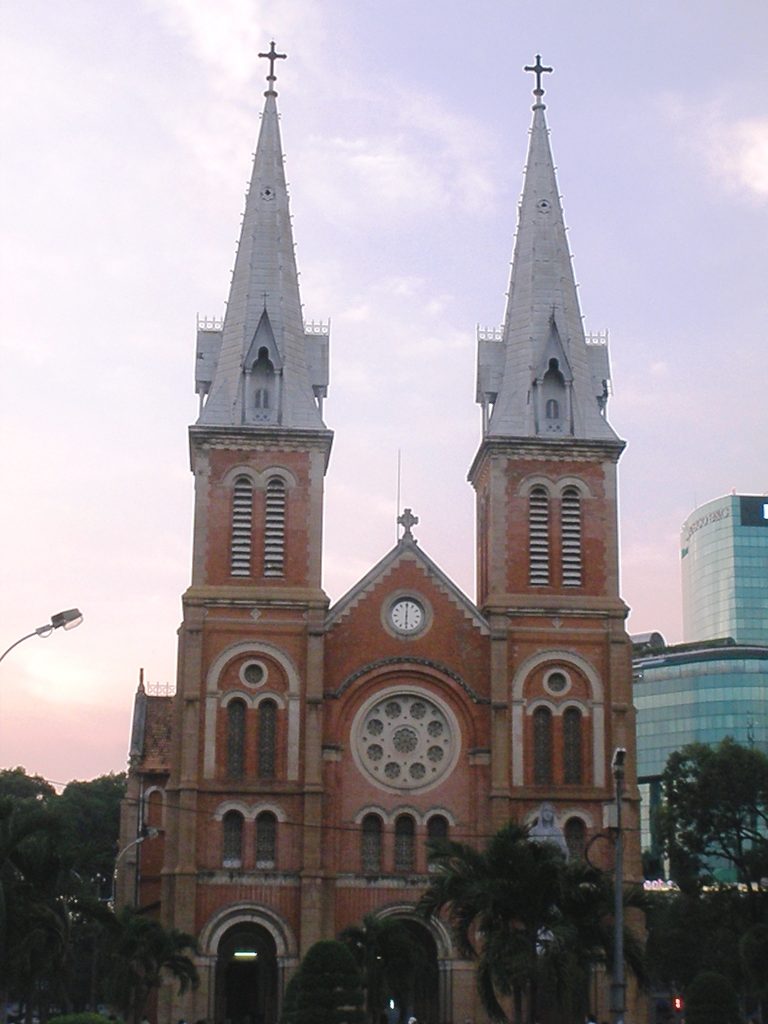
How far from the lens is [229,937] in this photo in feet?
189

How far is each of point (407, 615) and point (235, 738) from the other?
24.7 feet

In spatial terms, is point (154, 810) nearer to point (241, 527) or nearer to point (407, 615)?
point (241, 527)

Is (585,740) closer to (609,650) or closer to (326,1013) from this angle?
(609,650)

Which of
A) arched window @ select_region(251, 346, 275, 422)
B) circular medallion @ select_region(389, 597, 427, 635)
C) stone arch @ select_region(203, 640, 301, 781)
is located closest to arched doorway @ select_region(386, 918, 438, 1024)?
stone arch @ select_region(203, 640, 301, 781)

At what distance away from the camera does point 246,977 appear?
61.8 m

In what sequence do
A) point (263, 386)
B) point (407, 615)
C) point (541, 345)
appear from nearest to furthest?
point (407, 615) < point (263, 386) < point (541, 345)

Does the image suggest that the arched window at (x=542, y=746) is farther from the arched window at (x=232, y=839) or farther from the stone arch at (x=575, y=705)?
the arched window at (x=232, y=839)

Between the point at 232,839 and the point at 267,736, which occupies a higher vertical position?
the point at 267,736

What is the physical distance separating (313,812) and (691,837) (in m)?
21.7

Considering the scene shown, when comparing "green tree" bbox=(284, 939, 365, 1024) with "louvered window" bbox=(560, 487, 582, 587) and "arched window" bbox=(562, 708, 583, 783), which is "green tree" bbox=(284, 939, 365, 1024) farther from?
"louvered window" bbox=(560, 487, 582, 587)

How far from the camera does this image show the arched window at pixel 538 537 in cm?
6078

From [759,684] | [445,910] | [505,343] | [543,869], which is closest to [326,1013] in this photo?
[543,869]

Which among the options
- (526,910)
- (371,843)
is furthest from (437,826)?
(526,910)

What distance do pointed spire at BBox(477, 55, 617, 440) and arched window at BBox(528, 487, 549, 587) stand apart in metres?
2.47
